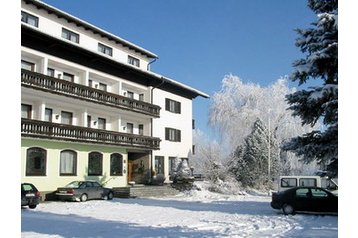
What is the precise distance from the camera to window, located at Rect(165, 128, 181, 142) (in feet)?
125

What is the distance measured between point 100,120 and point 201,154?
54.1ft

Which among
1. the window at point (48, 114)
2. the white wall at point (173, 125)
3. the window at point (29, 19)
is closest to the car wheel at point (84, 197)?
the window at point (48, 114)

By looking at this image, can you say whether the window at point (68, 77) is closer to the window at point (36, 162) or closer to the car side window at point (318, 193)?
the window at point (36, 162)

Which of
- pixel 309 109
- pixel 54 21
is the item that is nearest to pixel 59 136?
pixel 54 21

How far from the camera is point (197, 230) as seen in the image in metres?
13.2

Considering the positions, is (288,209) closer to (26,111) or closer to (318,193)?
(318,193)

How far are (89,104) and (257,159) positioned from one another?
1947cm

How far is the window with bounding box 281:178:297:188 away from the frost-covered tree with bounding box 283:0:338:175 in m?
15.7

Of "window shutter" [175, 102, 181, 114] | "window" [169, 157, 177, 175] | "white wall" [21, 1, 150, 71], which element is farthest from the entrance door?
"white wall" [21, 1, 150, 71]

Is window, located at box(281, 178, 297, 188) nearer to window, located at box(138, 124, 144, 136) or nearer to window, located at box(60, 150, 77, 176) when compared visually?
window, located at box(60, 150, 77, 176)
